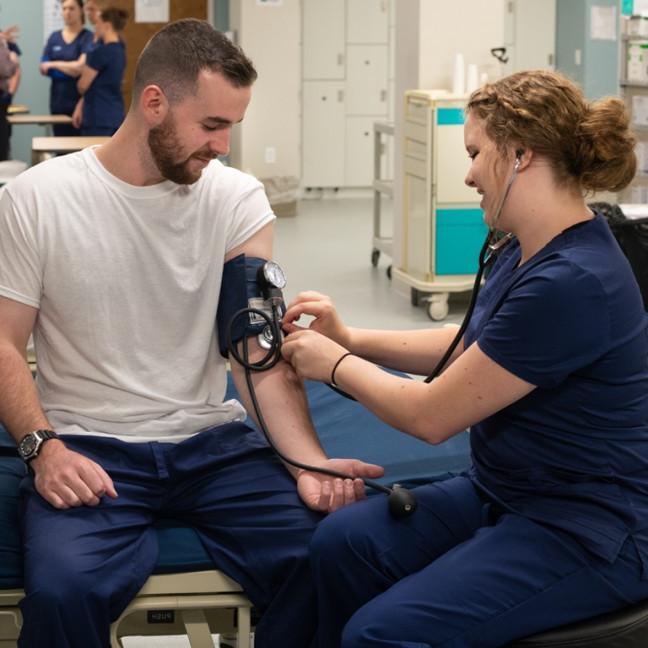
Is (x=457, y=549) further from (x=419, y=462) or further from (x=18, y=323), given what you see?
(x=18, y=323)

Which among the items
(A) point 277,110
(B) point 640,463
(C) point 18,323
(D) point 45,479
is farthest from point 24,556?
(A) point 277,110

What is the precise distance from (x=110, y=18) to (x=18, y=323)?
18.5 ft

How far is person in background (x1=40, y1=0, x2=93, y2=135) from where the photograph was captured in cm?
888

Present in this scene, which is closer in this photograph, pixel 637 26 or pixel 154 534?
pixel 154 534

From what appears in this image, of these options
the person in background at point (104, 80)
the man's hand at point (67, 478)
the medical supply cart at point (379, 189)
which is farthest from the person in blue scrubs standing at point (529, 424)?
the person in background at point (104, 80)

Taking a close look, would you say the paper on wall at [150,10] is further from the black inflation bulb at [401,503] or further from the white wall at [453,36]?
the black inflation bulb at [401,503]

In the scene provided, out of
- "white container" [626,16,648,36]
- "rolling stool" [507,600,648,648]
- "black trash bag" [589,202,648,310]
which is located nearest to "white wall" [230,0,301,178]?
"white container" [626,16,648,36]

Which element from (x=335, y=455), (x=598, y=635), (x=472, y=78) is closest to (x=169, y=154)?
(x=335, y=455)

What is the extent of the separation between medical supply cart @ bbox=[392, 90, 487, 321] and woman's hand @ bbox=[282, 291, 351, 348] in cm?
329

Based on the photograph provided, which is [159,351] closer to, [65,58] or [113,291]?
Answer: [113,291]

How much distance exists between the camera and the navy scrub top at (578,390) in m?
1.60

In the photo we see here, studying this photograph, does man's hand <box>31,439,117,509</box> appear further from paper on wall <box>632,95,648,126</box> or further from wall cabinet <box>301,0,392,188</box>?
wall cabinet <box>301,0,392,188</box>

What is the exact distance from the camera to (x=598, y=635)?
5.28ft

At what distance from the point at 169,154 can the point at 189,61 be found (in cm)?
16
